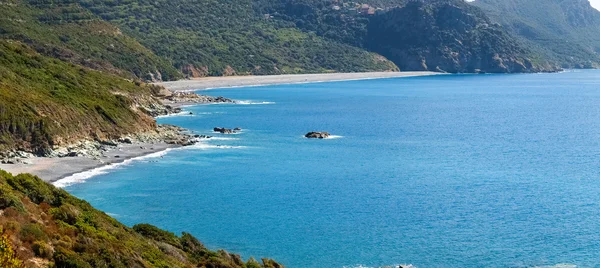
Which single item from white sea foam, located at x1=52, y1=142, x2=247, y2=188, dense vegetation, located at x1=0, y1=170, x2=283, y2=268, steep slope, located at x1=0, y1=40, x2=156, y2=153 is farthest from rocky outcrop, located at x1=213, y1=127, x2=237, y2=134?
dense vegetation, located at x1=0, y1=170, x2=283, y2=268

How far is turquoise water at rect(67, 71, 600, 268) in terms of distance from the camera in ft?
151

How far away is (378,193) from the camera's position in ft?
201

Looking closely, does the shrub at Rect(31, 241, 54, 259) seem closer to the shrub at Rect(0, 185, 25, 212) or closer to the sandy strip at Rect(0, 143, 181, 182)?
the shrub at Rect(0, 185, 25, 212)

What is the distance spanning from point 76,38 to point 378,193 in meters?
124

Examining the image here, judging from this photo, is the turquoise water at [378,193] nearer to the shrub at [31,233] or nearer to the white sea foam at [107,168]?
the white sea foam at [107,168]

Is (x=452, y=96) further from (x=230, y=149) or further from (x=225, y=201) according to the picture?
(x=225, y=201)

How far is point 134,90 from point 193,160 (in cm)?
4924

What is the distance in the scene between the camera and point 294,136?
9794 centimetres

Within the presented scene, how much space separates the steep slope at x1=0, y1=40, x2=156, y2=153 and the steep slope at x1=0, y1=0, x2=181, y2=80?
47.3m

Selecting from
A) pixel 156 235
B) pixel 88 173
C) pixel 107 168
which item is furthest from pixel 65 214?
pixel 107 168

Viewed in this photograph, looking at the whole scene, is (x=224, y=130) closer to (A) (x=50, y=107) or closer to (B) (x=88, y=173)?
(A) (x=50, y=107)

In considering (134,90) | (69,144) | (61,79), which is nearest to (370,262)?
(69,144)

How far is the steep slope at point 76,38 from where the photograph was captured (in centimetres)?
14962

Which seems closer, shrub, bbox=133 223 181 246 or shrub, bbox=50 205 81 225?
shrub, bbox=50 205 81 225
